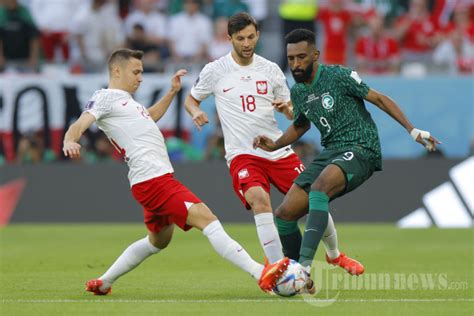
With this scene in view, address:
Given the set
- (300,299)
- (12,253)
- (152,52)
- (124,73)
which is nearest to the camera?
(300,299)

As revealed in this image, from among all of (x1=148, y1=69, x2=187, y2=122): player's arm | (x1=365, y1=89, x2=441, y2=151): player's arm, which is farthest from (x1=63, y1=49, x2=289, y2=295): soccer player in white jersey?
(x1=365, y1=89, x2=441, y2=151): player's arm

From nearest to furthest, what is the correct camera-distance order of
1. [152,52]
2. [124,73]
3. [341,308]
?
1. [341,308]
2. [124,73]
3. [152,52]

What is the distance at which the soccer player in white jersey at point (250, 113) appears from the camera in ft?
34.6

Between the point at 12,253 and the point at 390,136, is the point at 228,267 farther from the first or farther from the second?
the point at 390,136

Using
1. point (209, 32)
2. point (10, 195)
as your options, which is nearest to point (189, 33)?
point (209, 32)

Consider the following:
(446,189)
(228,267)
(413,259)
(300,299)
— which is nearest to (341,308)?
(300,299)

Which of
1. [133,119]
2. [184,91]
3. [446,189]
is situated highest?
[133,119]

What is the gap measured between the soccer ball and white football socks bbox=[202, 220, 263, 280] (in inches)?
9.7

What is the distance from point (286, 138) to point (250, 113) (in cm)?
65

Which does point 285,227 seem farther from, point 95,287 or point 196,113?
point 95,287

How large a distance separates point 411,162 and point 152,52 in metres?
5.17

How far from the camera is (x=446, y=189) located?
62.5 ft

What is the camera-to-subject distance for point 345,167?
962 centimetres

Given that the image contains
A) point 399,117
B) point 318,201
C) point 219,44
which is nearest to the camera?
point 318,201
